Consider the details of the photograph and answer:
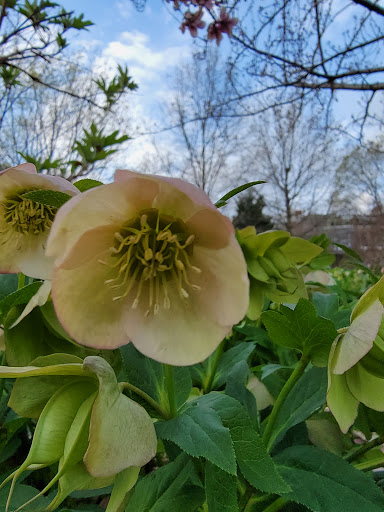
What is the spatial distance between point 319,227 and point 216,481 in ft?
44.5

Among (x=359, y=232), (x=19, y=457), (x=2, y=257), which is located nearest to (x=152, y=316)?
(x=2, y=257)

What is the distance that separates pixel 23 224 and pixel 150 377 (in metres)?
0.21

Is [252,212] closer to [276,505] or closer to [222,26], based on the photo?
[222,26]

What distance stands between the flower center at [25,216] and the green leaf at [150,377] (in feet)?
0.59

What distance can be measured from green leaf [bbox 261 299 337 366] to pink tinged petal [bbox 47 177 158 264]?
150mm

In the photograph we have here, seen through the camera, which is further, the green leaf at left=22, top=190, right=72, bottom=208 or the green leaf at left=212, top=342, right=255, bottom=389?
the green leaf at left=212, top=342, right=255, bottom=389

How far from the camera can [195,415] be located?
314 mm

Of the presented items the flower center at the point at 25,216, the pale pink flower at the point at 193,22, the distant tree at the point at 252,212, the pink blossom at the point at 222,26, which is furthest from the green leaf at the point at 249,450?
the distant tree at the point at 252,212

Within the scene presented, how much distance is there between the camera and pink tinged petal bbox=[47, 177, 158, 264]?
26 cm

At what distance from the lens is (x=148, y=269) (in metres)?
0.34

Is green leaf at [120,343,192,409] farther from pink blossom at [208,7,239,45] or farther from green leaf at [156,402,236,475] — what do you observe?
pink blossom at [208,7,239,45]

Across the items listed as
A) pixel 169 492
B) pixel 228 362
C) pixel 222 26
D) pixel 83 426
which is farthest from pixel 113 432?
pixel 222 26

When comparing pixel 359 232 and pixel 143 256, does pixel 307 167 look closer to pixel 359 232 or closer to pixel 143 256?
pixel 359 232

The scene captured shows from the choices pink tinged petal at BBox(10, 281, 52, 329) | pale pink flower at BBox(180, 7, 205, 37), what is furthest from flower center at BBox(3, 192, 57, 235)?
pale pink flower at BBox(180, 7, 205, 37)
